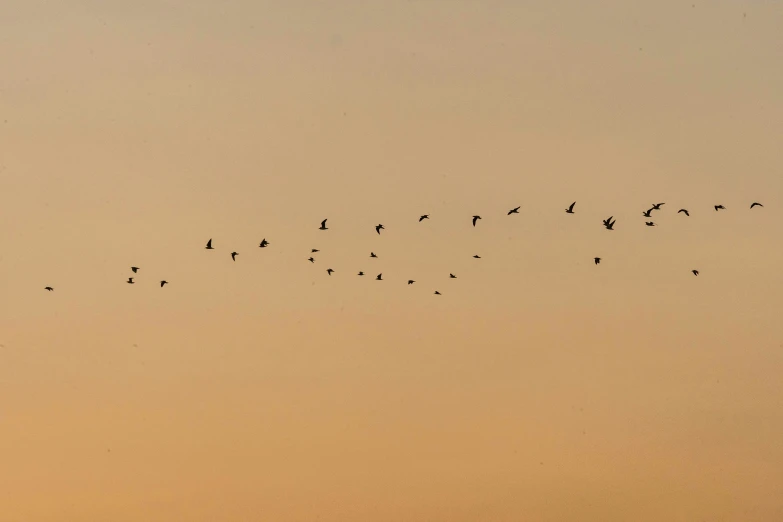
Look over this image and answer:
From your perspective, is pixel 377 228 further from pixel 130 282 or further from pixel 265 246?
pixel 130 282

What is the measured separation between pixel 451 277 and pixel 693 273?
767 inches

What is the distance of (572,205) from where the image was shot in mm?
123875

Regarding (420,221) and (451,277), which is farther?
(451,277)

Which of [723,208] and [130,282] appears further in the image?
[130,282]

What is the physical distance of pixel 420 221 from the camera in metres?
130

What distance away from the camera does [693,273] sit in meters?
136

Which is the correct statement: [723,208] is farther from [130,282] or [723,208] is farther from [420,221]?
[130,282]

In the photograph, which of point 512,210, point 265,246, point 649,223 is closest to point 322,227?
point 265,246

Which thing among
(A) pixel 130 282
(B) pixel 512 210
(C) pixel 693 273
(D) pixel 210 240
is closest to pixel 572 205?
(B) pixel 512 210

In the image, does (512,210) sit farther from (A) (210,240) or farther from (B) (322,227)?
(A) (210,240)

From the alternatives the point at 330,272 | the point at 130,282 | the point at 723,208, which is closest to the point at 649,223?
the point at 723,208

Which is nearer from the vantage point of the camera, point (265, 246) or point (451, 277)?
point (265, 246)

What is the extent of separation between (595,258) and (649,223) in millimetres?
7485

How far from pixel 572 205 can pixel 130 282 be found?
3672cm
